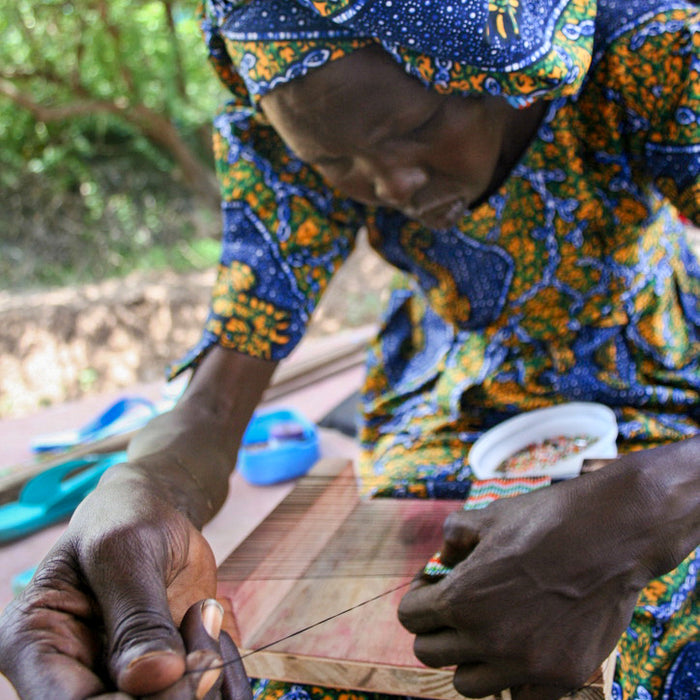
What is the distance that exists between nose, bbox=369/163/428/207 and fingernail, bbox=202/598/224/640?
2.20ft

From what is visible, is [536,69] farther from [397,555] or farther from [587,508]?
[397,555]

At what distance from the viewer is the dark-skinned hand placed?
0.84 meters

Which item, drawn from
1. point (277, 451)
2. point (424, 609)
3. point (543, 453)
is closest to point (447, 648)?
point (424, 609)

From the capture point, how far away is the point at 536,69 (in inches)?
38.3

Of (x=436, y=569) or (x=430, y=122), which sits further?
(x=430, y=122)

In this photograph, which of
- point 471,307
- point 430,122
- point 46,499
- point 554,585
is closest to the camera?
point 554,585

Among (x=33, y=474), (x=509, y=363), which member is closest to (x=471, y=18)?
(x=509, y=363)

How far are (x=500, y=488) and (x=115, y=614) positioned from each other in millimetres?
663

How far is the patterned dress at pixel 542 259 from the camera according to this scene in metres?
1.16

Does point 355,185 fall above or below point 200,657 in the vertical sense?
above

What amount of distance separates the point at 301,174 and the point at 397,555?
2.56ft

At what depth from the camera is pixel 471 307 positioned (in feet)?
4.91

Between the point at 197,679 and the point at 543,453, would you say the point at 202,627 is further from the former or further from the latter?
the point at 543,453

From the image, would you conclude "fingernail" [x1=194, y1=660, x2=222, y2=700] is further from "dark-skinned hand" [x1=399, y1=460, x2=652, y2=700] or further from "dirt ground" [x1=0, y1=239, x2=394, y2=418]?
"dirt ground" [x1=0, y1=239, x2=394, y2=418]
